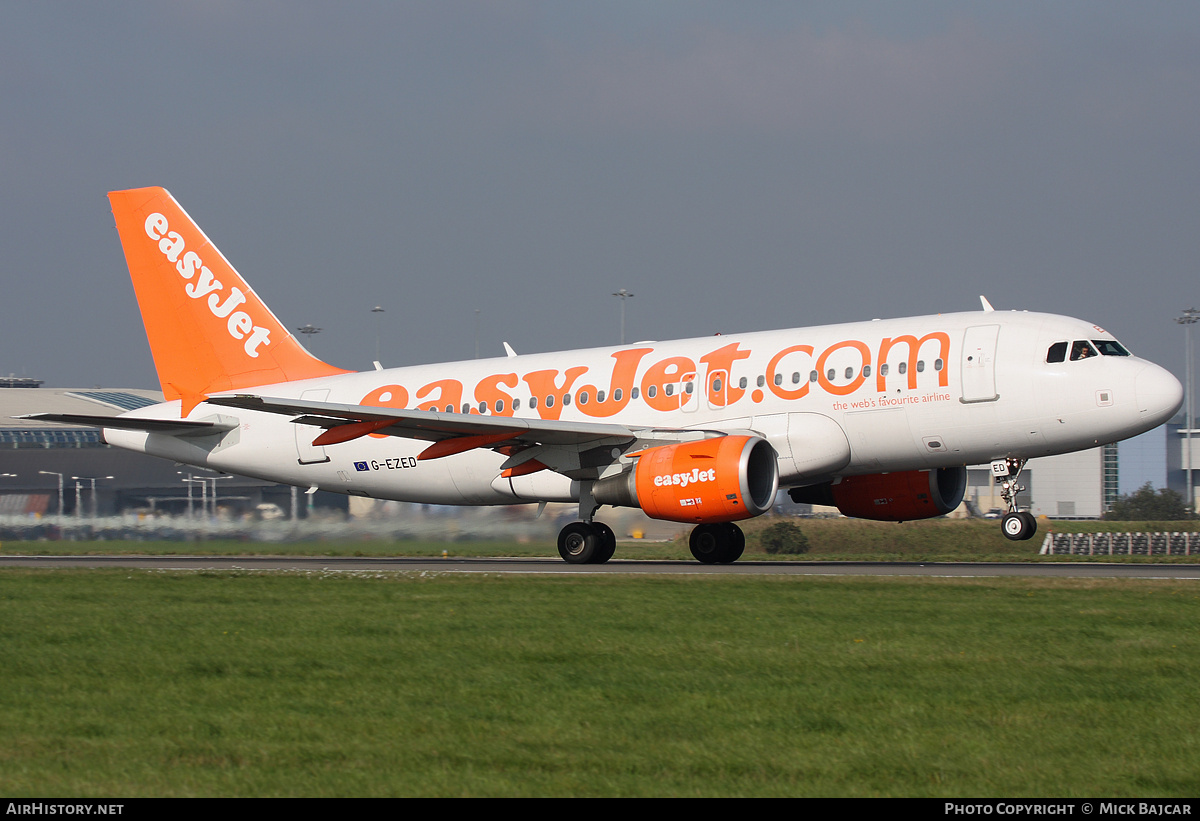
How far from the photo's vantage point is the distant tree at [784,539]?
33750 mm

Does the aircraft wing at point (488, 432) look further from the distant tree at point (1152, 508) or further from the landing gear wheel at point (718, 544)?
the distant tree at point (1152, 508)

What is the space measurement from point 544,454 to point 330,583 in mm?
7184

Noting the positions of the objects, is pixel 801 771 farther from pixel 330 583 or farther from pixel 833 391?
pixel 833 391

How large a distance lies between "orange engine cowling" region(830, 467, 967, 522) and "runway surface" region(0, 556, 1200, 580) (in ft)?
6.27

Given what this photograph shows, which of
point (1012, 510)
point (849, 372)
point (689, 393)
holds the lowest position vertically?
point (1012, 510)

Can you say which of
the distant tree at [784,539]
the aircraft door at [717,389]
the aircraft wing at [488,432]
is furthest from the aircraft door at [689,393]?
the distant tree at [784,539]

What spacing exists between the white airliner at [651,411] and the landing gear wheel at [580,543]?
0.13ft

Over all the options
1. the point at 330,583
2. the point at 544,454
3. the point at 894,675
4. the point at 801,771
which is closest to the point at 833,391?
the point at 544,454

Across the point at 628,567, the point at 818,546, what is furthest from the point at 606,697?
the point at 818,546

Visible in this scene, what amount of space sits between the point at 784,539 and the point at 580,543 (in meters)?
11.0

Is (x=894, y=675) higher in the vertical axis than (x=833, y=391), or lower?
lower

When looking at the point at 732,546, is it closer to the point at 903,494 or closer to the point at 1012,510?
the point at 903,494

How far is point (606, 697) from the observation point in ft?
30.0

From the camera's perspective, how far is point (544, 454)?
25156 millimetres
